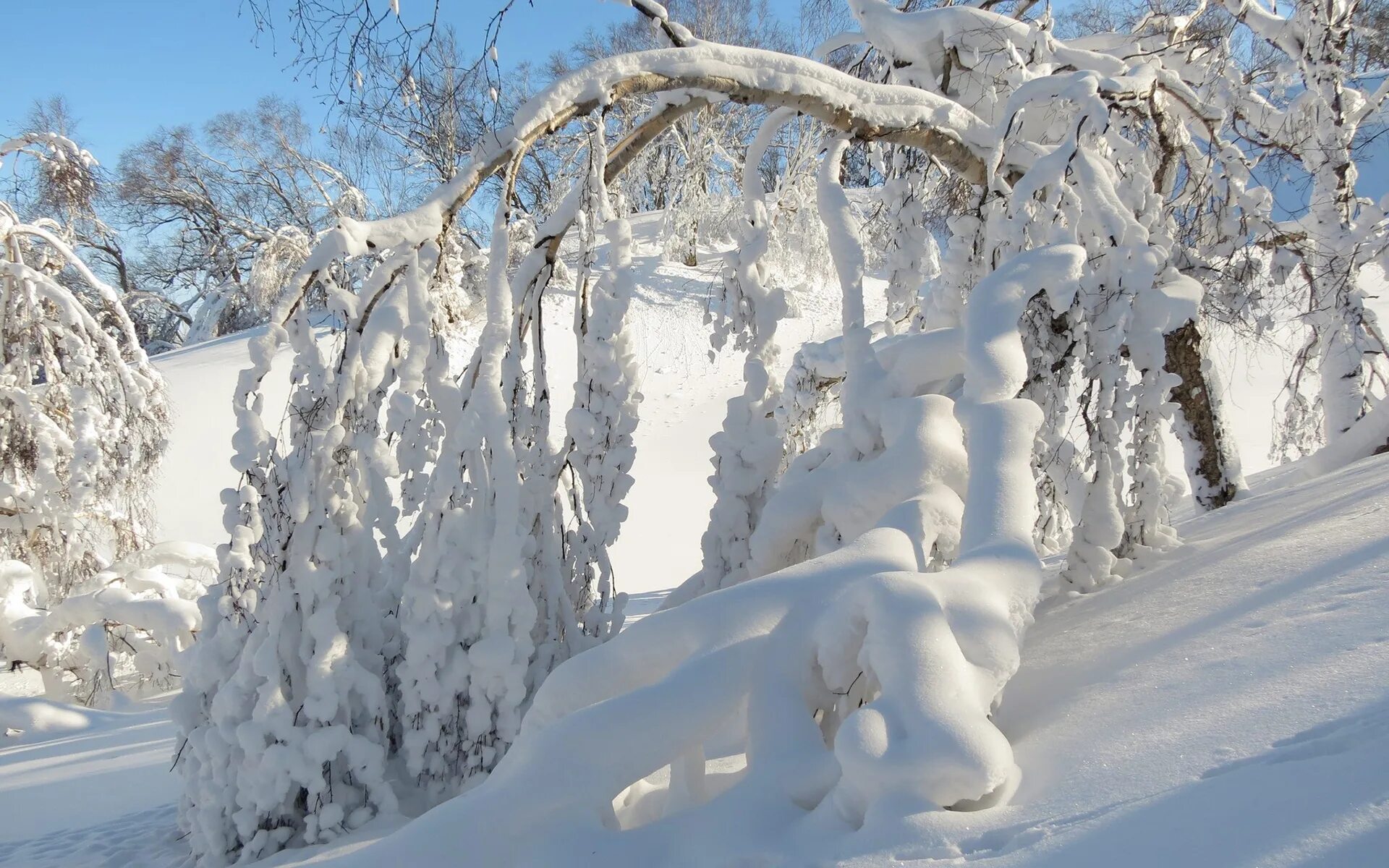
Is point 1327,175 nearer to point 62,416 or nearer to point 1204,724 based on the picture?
point 1204,724

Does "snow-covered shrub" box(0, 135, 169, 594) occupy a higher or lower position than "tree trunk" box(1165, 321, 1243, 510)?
higher

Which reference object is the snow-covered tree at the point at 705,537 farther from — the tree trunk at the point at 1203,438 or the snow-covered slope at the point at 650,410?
the snow-covered slope at the point at 650,410

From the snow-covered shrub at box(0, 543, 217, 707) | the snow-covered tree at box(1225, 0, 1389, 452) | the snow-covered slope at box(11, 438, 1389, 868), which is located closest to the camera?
the snow-covered slope at box(11, 438, 1389, 868)

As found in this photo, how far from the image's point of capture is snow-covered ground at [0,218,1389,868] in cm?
148

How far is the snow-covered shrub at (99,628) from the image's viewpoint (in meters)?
7.42

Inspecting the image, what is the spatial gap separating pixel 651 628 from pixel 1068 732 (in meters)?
1.12

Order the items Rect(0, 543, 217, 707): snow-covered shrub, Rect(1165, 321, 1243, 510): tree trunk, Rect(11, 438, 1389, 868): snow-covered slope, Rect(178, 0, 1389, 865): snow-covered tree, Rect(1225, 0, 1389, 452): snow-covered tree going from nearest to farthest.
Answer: Rect(11, 438, 1389, 868): snow-covered slope < Rect(178, 0, 1389, 865): snow-covered tree < Rect(1165, 321, 1243, 510): tree trunk < Rect(1225, 0, 1389, 452): snow-covered tree < Rect(0, 543, 217, 707): snow-covered shrub

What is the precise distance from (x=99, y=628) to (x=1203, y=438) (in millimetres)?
8740

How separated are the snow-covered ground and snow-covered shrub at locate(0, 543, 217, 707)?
1883mm

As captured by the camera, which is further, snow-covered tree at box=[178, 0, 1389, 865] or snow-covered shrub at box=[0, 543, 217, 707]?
snow-covered shrub at box=[0, 543, 217, 707]

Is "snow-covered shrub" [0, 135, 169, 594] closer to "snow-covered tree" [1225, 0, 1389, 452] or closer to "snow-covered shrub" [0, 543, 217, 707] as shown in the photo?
"snow-covered shrub" [0, 543, 217, 707]

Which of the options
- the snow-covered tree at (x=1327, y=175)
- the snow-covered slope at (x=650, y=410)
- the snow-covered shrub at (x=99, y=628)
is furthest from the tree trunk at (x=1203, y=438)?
the snow-covered shrub at (x=99, y=628)

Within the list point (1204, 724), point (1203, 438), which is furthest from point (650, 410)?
point (1204, 724)

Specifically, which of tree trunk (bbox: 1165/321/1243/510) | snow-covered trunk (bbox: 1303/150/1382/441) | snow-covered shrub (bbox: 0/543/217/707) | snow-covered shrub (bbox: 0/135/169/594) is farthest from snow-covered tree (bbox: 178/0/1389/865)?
snow-covered shrub (bbox: 0/135/169/594)
